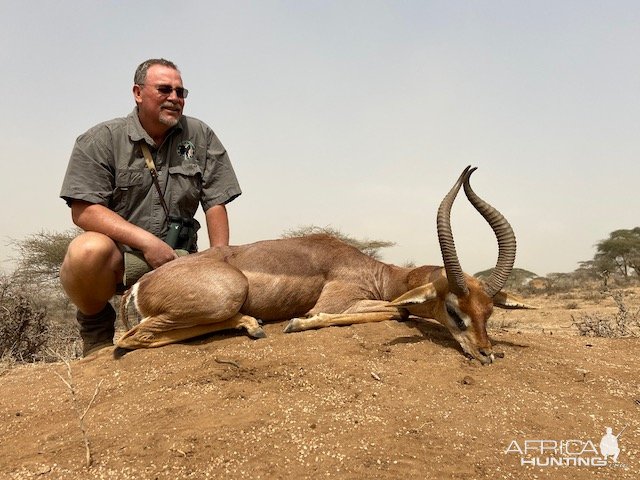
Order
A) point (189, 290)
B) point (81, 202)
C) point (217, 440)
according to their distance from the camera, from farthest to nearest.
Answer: point (81, 202), point (189, 290), point (217, 440)

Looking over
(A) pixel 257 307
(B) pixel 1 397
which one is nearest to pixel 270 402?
(A) pixel 257 307

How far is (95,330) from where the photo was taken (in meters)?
5.13

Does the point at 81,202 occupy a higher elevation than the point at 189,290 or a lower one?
higher

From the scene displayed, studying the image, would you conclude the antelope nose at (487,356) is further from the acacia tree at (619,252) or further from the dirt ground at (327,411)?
the acacia tree at (619,252)

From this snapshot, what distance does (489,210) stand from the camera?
4496 millimetres

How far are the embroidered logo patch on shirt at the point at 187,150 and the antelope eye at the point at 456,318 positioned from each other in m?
3.00

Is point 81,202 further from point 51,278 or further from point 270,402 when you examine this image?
point 51,278

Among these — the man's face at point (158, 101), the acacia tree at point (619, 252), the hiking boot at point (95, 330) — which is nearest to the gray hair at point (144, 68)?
the man's face at point (158, 101)

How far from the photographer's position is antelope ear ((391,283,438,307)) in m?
4.40

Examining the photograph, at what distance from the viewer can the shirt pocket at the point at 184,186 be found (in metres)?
5.25

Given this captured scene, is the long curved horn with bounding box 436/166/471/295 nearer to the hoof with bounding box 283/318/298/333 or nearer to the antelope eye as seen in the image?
the antelope eye

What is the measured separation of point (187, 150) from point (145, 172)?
55cm

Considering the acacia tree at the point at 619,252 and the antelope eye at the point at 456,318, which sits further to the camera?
the acacia tree at the point at 619,252

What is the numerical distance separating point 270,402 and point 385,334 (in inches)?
61.2
